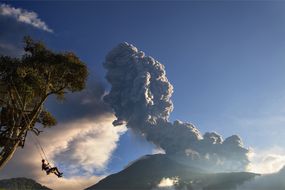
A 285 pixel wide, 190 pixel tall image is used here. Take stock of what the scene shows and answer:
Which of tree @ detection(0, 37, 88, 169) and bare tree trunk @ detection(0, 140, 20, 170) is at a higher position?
tree @ detection(0, 37, 88, 169)

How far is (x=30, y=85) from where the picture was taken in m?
32.8

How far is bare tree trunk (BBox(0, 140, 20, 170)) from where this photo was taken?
29.4m

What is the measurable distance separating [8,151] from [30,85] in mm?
5943

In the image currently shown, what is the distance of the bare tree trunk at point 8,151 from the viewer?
2936cm

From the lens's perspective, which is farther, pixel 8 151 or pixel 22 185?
pixel 22 185

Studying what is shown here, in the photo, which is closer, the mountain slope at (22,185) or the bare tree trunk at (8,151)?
the bare tree trunk at (8,151)

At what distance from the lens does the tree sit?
102 feet

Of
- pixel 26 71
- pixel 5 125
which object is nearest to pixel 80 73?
pixel 26 71

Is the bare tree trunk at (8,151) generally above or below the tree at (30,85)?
below

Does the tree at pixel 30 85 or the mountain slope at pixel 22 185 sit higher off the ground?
the tree at pixel 30 85

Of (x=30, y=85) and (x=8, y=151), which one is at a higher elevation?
(x=30, y=85)

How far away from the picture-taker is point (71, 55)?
35.5 metres

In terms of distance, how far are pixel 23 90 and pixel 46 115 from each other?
4.90 metres

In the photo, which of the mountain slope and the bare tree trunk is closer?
the bare tree trunk
